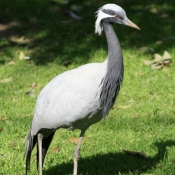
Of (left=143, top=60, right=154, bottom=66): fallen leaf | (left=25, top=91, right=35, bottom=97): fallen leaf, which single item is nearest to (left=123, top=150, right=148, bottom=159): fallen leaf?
(left=25, top=91, right=35, bottom=97): fallen leaf

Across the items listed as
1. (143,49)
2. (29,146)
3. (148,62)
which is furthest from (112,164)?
(143,49)

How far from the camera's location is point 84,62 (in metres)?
8.38

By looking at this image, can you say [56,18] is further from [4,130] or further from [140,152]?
[140,152]

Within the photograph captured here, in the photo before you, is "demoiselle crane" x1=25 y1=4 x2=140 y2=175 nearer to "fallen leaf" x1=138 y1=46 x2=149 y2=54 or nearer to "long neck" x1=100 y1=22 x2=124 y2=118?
"long neck" x1=100 y1=22 x2=124 y2=118

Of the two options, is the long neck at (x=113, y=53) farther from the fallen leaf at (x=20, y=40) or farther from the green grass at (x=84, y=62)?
the fallen leaf at (x=20, y=40)

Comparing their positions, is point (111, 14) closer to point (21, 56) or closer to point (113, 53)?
point (113, 53)

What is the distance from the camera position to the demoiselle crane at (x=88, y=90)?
476cm

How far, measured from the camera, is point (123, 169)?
18.1 feet

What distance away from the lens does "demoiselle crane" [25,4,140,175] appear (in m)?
4.76

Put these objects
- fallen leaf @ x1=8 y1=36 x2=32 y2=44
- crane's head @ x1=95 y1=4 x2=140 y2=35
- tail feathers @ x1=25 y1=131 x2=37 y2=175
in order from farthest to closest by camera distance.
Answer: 1. fallen leaf @ x1=8 y1=36 x2=32 y2=44
2. tail feathers @ x1=25 y1=131 x2=37 y2=175
3. crane's head @ x1=95 y1=4 x2=140 y2=35

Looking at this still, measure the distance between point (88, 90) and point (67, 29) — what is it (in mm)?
4979

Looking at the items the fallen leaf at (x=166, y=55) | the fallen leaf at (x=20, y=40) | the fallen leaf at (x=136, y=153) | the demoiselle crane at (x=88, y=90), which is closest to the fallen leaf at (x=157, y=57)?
the fallen leaf at (x=166, y=55)

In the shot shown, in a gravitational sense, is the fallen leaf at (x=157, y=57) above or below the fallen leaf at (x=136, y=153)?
below

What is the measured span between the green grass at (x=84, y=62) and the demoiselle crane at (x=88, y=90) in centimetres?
85
